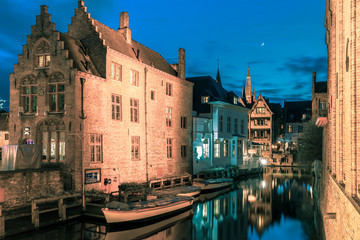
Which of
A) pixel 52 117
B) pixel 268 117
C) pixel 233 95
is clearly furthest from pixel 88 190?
pixel 268 117

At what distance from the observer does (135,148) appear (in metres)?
29.8

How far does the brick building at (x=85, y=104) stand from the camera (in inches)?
942

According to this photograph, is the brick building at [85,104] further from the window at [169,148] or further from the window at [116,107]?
the window at [169,148]

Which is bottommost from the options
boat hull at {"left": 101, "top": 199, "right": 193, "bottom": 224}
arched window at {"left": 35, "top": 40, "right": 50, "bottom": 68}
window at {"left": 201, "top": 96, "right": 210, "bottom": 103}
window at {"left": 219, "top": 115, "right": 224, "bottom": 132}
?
boat hull at {"left": 101, "top": 199, "right": 193, "bottom": 224}

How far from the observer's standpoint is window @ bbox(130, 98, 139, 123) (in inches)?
1164

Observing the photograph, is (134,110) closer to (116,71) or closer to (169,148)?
(116,71)

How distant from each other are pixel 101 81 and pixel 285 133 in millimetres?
A: 72636

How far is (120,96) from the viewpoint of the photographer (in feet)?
92.1

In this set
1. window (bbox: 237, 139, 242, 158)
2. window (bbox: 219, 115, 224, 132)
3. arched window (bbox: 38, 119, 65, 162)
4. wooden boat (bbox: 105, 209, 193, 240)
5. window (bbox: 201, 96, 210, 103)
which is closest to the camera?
wooden boat (bbox: 105, 209, 193, 240)

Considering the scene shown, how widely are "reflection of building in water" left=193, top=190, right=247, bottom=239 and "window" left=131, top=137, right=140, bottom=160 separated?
7.34 m

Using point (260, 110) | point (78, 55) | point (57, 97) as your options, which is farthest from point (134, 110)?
point (260, 110)

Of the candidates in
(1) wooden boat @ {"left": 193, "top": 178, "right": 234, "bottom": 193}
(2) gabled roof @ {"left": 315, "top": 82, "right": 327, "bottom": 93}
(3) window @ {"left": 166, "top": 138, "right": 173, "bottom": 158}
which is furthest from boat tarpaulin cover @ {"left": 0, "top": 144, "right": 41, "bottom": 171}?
(2) gabled roof @ {"left": 315, "top": 82, "right": 327, "bottom": 93}

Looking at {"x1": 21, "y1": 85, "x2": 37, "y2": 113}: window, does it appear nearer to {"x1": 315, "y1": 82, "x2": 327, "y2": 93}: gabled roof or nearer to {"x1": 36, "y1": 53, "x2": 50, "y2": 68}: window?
{"x1": 36, "y1": 53, "x2": 50, "y2": 68}: window

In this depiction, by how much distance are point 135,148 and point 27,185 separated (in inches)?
431
